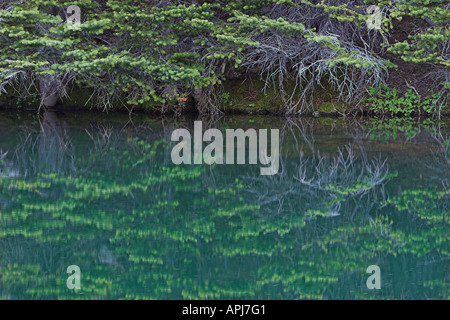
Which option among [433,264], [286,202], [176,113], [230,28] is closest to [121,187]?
[286,202]

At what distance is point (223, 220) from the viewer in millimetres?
5516

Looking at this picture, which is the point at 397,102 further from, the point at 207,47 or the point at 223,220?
the point at 223,220

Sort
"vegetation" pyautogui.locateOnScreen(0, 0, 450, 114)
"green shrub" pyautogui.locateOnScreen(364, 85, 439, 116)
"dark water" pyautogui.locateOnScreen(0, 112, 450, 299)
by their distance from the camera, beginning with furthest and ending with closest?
"green shrub" pyautogui.locateOnScreen(364, 85, 439, 116), "vegetation" pyautogui.locateOnScreen(0, 0, 450, 114), "dark water" pyautogui.locateOnScreen(0, 112, 450, 299)

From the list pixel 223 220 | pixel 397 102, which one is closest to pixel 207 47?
pixel 397 102

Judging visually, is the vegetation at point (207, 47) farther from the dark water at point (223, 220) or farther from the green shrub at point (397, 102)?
the dark water at point (223, 220)

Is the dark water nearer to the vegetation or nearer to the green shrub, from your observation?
the vegetation

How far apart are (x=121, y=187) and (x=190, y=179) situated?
81cm

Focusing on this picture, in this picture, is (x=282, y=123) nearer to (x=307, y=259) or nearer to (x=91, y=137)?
(x=91, y=137)

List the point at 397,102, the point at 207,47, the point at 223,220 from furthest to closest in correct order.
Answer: the point at 397,102 < the point at 207,47 < the point at 223,220

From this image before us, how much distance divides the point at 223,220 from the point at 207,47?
6847mm

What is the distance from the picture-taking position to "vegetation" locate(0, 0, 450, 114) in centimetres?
1024

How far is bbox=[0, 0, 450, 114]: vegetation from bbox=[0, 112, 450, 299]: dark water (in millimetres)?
1565

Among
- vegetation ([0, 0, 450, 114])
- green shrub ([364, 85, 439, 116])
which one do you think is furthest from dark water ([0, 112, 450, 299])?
green shrub ([364, 85, 439, 116])

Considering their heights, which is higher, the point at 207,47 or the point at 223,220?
the point at 207,47
